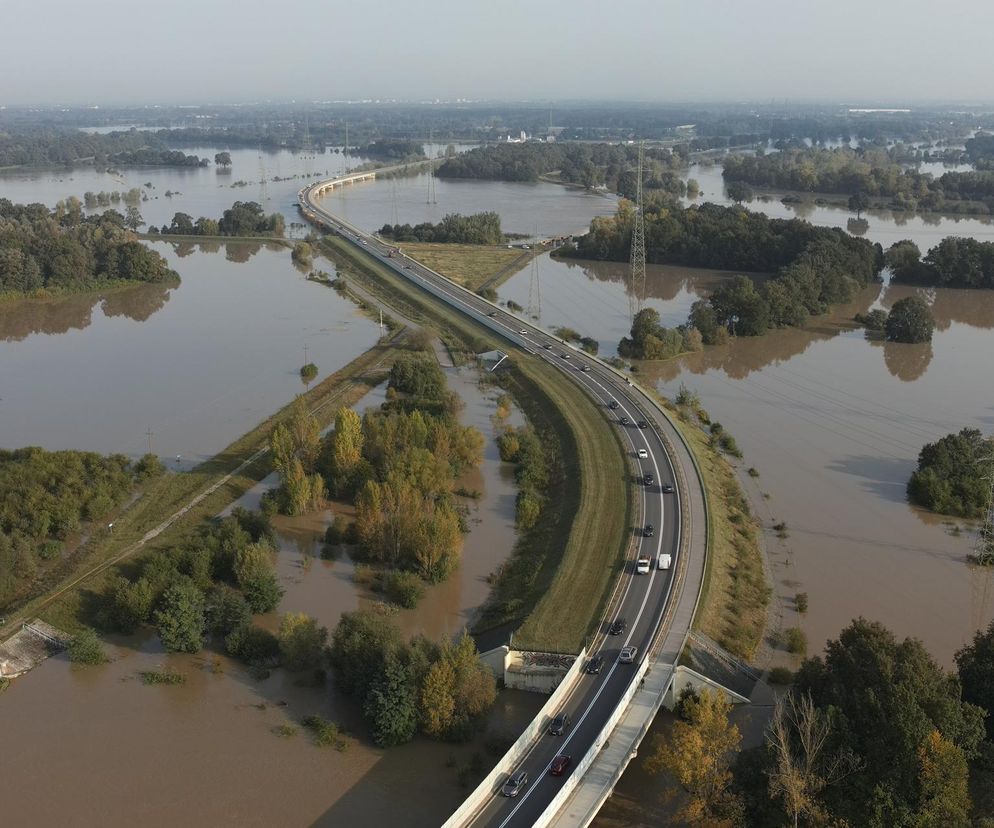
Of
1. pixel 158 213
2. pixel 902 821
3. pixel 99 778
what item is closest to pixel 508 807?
pixel 902 821

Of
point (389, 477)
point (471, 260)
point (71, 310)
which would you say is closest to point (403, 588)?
point (389, 477)

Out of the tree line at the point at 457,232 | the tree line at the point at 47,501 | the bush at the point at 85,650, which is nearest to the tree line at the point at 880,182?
the tree line at the point at 457,232

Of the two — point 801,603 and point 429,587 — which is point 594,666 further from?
point 801,603

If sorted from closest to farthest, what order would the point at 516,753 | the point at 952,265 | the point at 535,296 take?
the point at 516,753 → the point at 952,265 → the point at 535,296

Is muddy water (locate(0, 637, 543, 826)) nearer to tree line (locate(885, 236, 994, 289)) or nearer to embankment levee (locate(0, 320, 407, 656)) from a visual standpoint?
embankment levee (locate(0, 320, 407, 656))

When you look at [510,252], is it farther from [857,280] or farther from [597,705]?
[597,705]
